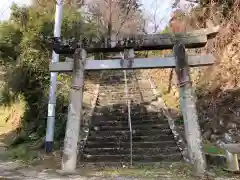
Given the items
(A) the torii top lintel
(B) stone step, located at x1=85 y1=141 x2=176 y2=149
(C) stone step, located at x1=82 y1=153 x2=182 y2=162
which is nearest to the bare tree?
(A) the torii top lintel

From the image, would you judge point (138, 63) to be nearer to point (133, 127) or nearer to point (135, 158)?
point (135, 158)

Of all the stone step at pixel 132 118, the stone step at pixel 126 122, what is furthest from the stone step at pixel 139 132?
the stone step at pixel 132 118

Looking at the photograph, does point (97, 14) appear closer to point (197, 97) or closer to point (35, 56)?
point (35, 56)

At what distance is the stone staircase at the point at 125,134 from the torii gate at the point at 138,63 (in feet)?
4.66

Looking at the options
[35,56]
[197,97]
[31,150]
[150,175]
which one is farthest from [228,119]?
[35,56]

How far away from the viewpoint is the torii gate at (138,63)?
8391mm

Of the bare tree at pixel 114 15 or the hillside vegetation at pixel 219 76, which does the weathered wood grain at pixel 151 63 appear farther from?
the bare tree at pixel 114 15

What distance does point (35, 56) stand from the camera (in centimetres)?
1360

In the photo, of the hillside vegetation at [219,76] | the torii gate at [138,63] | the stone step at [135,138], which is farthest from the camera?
the hillside vegetation at [219,76]

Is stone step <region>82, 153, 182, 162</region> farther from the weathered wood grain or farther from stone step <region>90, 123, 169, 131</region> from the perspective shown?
the weathered wood grain

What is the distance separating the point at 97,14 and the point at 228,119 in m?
8.26

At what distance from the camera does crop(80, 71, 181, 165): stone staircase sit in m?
9.45

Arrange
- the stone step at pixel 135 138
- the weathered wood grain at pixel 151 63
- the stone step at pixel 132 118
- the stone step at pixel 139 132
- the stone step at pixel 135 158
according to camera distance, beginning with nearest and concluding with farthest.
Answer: the weathered wood grain at pixel 151 63
the stone step at pixel 135 158
the stone step at pixel 135 138
the stone step at pixel 139 132
the stone step at pixel 132 118

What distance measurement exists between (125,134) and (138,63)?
2.84 metres
